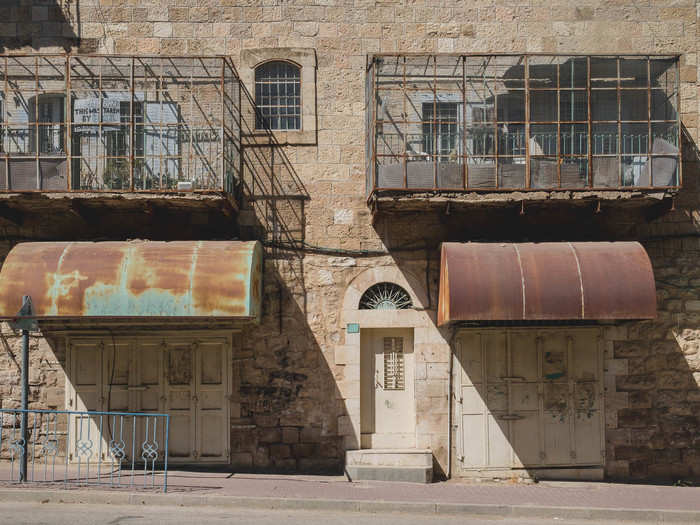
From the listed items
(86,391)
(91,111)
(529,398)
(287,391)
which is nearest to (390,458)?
(287,391)

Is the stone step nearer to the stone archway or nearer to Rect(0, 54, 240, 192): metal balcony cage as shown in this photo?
the stone archway

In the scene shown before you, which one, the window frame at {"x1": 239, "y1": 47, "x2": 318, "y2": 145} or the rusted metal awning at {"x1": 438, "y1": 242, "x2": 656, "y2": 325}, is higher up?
the window frame at {"x1": 239, "y1": 47, "x2": 318, "y2": 145}

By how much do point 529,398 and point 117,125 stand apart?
7937 millimetres

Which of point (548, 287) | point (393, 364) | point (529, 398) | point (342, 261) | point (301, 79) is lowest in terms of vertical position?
point (529, 398)

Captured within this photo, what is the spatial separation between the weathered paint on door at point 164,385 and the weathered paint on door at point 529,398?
398 centimetres

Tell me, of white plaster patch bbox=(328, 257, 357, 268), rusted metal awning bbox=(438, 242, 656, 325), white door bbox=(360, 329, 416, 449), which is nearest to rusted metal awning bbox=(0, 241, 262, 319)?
white plaster patch bbox=(328, 257, 357, 268)

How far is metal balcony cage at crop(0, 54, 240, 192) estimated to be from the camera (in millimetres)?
11141

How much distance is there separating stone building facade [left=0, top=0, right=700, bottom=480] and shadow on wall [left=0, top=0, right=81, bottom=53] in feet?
0.10

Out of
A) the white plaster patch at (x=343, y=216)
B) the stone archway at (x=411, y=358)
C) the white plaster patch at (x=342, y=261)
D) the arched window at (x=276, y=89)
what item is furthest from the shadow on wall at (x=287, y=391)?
the arched window at (x=276, y=89)

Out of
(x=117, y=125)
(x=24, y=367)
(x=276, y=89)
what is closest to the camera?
(x=24, y=367)

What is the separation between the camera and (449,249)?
11.0 m

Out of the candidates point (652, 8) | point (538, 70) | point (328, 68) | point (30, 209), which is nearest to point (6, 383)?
point (30, 209)

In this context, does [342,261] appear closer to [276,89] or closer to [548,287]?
[276,89]

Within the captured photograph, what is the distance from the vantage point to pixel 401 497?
32.3ft
